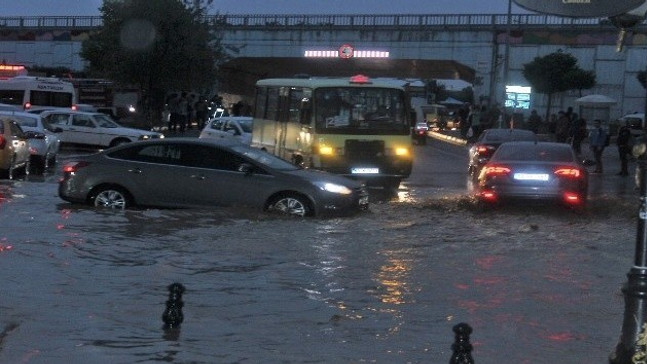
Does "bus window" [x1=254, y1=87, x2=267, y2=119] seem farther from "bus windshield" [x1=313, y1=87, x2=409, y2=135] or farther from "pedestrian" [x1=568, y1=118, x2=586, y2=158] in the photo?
"pedestrian" [x1=568, y1=118, x2=586, y2=158]

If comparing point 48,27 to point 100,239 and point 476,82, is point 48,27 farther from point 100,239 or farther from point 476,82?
point 100,239

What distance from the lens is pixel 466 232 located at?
687 inches

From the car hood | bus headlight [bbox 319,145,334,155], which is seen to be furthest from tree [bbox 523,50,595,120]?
the car hood

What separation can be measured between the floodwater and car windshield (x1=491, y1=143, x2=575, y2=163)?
118 cm

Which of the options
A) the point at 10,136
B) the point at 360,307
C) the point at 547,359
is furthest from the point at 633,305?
the point at 10,136

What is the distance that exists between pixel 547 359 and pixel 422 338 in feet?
3.64

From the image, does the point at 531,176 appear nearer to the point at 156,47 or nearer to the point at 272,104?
the point at 272,104

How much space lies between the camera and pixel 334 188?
17750 mm

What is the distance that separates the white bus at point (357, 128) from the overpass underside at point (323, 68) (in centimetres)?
3001

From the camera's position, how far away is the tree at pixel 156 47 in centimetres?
5466

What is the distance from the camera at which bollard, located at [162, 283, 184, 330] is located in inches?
358

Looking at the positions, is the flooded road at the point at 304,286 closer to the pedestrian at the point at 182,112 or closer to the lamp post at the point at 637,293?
the lamp post at the point at 637,293

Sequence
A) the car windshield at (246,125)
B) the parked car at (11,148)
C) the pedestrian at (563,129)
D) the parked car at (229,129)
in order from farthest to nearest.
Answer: the pedestrian at (563,129)
the car windshield at (246,125)
the parked car at (229,129)
the parked car at (11,148)

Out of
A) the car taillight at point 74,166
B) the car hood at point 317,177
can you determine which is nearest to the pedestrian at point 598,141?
the car hood at point 317,177
